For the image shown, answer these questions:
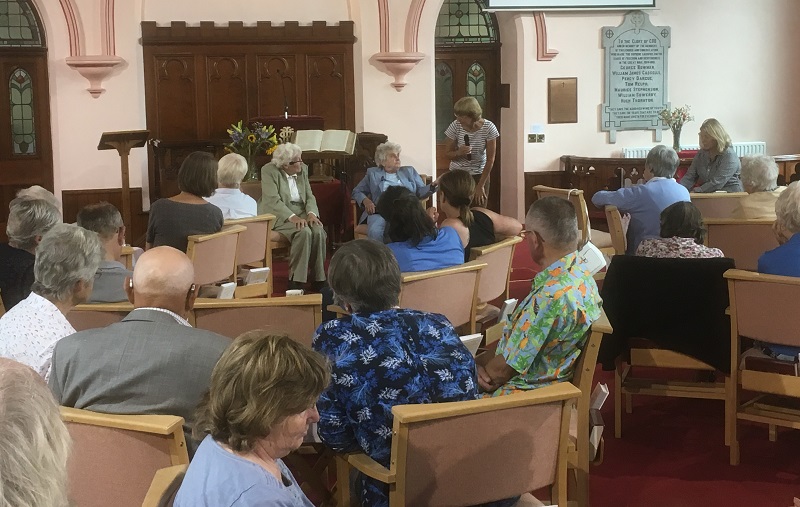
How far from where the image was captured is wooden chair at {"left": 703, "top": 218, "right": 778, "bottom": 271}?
5688mm

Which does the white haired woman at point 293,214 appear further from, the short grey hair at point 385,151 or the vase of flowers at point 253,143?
the vase of flowers at point 253,143

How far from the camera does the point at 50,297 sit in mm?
3381

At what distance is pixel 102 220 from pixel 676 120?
8.02 m

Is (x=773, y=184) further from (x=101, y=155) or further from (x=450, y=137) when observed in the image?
(x=101, y=155)

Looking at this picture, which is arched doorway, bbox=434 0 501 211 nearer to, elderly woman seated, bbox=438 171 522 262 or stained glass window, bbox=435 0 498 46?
stained glass window, bbox=435 0 498 46

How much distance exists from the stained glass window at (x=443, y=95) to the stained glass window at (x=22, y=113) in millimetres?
4420

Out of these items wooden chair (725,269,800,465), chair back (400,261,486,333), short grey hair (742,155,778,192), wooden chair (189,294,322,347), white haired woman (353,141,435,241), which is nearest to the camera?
wooden chair (189,294,322,347)

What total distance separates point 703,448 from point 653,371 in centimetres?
107

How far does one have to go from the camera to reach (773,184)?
629 cm

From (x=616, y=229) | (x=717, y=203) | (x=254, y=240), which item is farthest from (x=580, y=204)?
(x=254, y=240)

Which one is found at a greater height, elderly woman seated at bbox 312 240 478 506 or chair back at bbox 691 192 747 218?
chair back at bbox 691 192 747 218

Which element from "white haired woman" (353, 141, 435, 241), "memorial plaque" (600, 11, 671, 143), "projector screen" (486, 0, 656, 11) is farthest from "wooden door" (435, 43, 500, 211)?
"white haired woman" (353, 141, 435, 241)

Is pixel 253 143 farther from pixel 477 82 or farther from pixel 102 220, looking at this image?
pixel 102 220

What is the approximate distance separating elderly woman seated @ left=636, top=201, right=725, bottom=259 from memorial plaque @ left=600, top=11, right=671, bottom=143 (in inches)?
270
